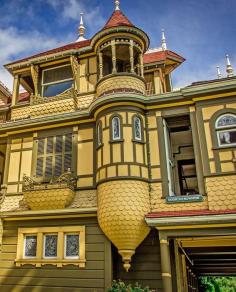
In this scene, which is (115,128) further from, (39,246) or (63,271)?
(63,271)

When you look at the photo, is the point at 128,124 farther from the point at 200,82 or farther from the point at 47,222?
the point at 47,222

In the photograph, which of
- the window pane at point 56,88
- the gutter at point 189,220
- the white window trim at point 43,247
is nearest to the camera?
the gutter at point 189,220

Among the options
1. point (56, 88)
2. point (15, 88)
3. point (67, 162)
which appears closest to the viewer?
point (67, 162)

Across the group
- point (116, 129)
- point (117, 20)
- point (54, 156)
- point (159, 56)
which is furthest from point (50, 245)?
point (117, 20)

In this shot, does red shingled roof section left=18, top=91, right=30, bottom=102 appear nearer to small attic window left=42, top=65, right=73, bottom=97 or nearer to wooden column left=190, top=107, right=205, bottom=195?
small attic window left=42, top=65, right=73, bottom=97

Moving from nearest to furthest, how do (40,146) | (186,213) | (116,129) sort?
(186,213) < (116,129) < (40,146)

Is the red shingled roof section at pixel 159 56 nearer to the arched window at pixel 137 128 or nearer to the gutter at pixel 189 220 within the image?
the arched window at pixel 137 128

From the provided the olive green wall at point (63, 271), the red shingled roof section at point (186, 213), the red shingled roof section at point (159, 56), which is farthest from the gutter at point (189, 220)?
the red shingled roof section at point (159, 56)

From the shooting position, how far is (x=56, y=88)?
14219 millimetres

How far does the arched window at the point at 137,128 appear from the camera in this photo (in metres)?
11.2

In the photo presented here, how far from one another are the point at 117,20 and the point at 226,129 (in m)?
6.84

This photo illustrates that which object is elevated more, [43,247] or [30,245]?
[30,245]

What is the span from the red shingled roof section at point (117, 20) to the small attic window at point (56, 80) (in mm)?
2697

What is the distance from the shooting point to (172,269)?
10.3m
